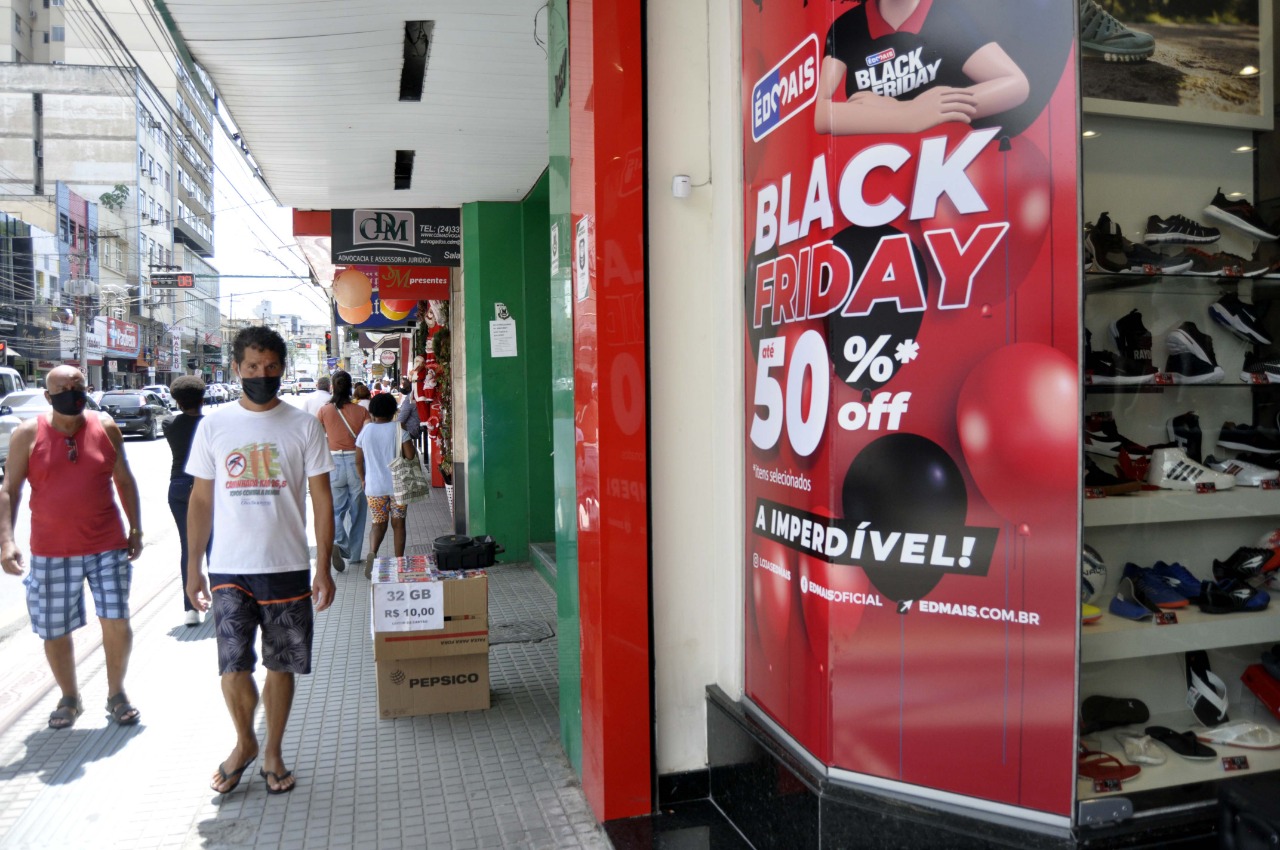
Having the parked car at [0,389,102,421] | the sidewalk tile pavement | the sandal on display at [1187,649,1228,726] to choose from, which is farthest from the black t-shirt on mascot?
the parked car at [0,389,102,421]

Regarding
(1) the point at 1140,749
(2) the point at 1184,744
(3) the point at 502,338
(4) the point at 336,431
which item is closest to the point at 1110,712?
(1) the point at 1140,749

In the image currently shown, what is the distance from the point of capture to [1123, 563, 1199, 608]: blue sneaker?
10.2 feet

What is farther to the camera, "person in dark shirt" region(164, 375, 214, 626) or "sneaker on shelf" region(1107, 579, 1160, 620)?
"person in dark shirt" region(164, 375, 214, 626)

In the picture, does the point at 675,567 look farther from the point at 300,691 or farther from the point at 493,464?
the point at 493,464

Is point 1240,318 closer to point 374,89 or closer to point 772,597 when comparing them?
point 772,597

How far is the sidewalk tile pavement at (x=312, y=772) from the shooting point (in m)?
3.60

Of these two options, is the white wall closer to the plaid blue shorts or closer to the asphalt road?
the asphalt road

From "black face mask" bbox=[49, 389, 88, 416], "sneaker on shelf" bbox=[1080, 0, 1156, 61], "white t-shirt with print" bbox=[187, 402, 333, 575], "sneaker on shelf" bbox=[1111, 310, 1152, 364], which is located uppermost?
"sneaker on shelf" bbox=[1080, 0, 1156, 61]

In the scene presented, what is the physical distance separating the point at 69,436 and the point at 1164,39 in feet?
18.3

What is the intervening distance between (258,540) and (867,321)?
2847mm

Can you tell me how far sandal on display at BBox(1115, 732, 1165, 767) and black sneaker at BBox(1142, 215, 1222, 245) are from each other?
1771 mm

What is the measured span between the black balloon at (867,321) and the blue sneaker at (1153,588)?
1346 mm

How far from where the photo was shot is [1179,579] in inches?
125

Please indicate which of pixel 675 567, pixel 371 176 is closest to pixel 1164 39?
pixel 675 567
